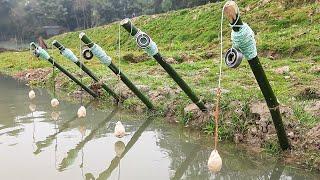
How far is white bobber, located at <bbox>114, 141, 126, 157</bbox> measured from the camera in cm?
1003

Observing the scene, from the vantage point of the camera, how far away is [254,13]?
1195 inches

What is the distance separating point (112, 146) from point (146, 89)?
4.75 metres

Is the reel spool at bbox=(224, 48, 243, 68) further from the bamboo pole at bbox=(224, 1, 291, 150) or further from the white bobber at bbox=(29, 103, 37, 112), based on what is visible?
the white bobber at bbox=(29, 103, 37, 112)

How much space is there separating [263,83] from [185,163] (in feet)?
9.34

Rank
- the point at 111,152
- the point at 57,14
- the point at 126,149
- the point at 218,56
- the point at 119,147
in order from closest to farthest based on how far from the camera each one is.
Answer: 1. the point at 111,152
2. the point at 126,149
3. the point at 119,147
4. the point at 218,56
5. the point at 57,14

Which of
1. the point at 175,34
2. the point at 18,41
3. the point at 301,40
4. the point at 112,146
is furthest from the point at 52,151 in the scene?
the point at 18,41

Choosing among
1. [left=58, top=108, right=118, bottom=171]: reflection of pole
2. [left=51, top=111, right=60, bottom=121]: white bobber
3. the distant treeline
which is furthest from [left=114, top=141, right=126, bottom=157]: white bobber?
the distant treeline

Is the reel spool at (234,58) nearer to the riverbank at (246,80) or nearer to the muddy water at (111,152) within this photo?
the muddy water at (111,152)

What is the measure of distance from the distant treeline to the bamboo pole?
252 ft

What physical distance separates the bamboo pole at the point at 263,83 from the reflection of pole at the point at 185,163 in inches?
75.7

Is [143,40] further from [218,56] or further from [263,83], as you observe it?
[218,56]

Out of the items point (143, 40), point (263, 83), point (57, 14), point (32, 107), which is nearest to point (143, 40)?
point (143, 40)

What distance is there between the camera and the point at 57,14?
90562mm

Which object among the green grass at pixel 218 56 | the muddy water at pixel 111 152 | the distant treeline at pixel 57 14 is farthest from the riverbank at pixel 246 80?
the distant treeline at pixel 57 14
